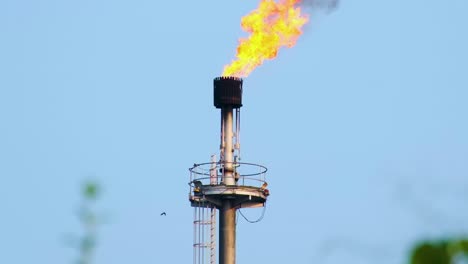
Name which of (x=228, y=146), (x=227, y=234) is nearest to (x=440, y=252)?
(x=227, y=234)

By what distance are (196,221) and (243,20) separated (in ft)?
41.1

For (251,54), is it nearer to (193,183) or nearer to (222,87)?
(222,87)

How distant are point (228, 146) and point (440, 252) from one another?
50.0m

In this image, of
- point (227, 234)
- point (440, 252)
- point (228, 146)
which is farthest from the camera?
point (228, 146)

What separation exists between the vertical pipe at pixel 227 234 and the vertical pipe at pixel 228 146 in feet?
4.50

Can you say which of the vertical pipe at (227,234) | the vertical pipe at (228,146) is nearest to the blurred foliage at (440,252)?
the vertical pipe at (227,234)

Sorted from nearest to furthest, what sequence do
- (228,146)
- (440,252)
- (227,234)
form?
(440,252), (227,234), (228,146)

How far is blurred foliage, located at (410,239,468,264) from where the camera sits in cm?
1159

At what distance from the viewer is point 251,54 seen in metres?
64.2

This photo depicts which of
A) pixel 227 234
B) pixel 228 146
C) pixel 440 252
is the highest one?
pixel 228 146

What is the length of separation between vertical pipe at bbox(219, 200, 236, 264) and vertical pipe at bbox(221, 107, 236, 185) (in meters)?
1.37

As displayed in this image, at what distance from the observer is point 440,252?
11.7 m

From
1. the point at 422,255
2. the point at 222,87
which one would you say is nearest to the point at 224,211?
the point at 222,87

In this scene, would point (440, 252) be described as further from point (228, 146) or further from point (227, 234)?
point (228, 146)
